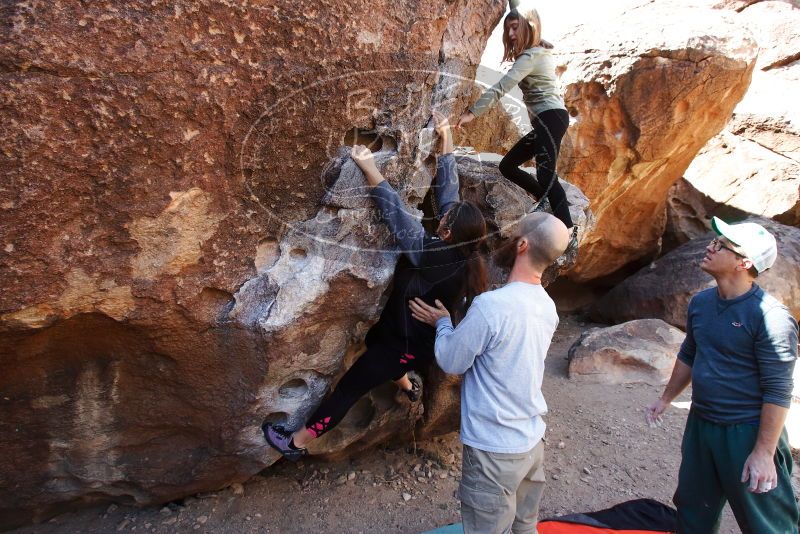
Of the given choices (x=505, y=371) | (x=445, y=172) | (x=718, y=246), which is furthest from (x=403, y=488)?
(x=718, y=246)

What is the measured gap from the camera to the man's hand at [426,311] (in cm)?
204

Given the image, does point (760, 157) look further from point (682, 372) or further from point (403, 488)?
point (403, 488)

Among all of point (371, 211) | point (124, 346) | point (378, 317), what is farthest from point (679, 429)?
point (124, 346)

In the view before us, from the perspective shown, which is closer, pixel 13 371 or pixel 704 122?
pixel 13 371

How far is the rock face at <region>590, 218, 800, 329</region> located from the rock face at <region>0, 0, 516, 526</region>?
3.81 meters

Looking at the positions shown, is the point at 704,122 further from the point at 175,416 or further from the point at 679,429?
the point at 175,416

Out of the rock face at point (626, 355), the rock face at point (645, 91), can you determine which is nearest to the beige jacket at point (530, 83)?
the rock face at point (626, 355)

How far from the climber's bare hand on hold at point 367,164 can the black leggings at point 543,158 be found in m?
1.05

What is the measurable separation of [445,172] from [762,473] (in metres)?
1.76

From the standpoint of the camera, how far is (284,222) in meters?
2.27

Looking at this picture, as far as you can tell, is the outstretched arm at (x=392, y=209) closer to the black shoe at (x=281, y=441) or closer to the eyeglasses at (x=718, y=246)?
the black shoe at (x=281, y=441)

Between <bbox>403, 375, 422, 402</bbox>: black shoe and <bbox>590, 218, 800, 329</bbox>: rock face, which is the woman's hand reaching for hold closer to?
<bbox>403, 375, 422, 402</bbox>: black shoe

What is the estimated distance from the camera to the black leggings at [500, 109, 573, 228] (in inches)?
115

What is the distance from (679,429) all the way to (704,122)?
3.00m
